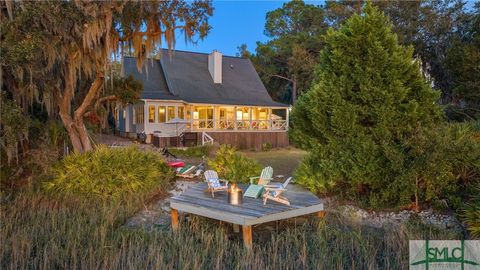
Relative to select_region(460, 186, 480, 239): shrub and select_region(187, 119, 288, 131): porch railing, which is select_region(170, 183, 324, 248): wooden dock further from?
select_region(187, 119, 288, 131): porch railing

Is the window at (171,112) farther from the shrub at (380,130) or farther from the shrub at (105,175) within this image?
the shrub at (380,130)

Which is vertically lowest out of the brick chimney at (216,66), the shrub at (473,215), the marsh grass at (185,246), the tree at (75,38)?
the marsh grass at (185,246)

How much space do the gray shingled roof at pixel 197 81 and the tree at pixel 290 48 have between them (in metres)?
4.25

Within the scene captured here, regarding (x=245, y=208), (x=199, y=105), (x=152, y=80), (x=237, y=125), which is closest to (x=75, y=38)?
(x=245, y=208)

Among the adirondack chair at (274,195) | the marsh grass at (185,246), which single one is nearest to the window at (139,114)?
the marsh grass at (185,246)

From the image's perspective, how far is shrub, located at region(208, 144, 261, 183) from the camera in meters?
8.30

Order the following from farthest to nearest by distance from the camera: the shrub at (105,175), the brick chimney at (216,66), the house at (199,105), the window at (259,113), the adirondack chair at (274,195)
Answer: the window at (259,113)
the brick chimney at (216,66)
the house at (199,105)
the shrub at (105,175)
the adirondack chair at (274,195)

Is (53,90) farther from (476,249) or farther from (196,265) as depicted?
(476,249)

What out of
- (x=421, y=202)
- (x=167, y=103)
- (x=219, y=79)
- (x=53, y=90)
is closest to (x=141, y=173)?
(x=53, y=90)

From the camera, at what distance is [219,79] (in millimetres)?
24016

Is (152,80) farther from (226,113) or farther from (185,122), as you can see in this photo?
(226,113)

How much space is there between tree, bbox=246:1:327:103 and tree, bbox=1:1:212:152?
19043 mm

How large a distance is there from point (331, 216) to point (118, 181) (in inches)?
186

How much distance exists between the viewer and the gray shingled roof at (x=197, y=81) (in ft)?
70.1
